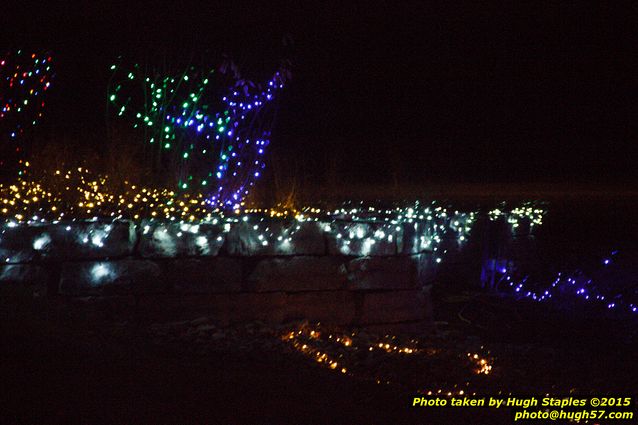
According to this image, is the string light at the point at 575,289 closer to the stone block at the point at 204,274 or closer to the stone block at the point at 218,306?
the stone block at the point at 218,306

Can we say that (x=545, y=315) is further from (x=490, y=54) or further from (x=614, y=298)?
(x=490, y=54)

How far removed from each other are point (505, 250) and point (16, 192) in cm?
528

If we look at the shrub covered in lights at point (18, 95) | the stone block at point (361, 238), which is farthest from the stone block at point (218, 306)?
the shrub covered in lights at point (18, 95)

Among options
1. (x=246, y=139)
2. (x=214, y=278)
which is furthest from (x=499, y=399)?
(x=246, y=139)

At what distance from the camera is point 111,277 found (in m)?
4.79

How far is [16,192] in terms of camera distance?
5199 mm

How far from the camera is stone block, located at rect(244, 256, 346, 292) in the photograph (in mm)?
4992

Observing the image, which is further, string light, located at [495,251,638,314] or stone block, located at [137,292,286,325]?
string light, located at [495,251,638,314]

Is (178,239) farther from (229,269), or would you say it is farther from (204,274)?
(229,269)

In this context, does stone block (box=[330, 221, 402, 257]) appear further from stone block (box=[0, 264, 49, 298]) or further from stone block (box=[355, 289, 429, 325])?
stone block (box=[0, 264, 49, 298])

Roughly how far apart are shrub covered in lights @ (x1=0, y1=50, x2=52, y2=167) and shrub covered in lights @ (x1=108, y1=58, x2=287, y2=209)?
0.81 metres

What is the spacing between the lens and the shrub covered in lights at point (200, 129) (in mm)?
6117

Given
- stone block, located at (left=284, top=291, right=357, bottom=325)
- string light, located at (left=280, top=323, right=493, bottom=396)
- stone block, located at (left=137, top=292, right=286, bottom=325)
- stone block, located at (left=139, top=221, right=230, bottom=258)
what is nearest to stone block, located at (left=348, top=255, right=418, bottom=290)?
stone block, located at (left=284, top=291, right=357, bottom=325)

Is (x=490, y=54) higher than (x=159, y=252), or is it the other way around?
(x=490, y=54)
